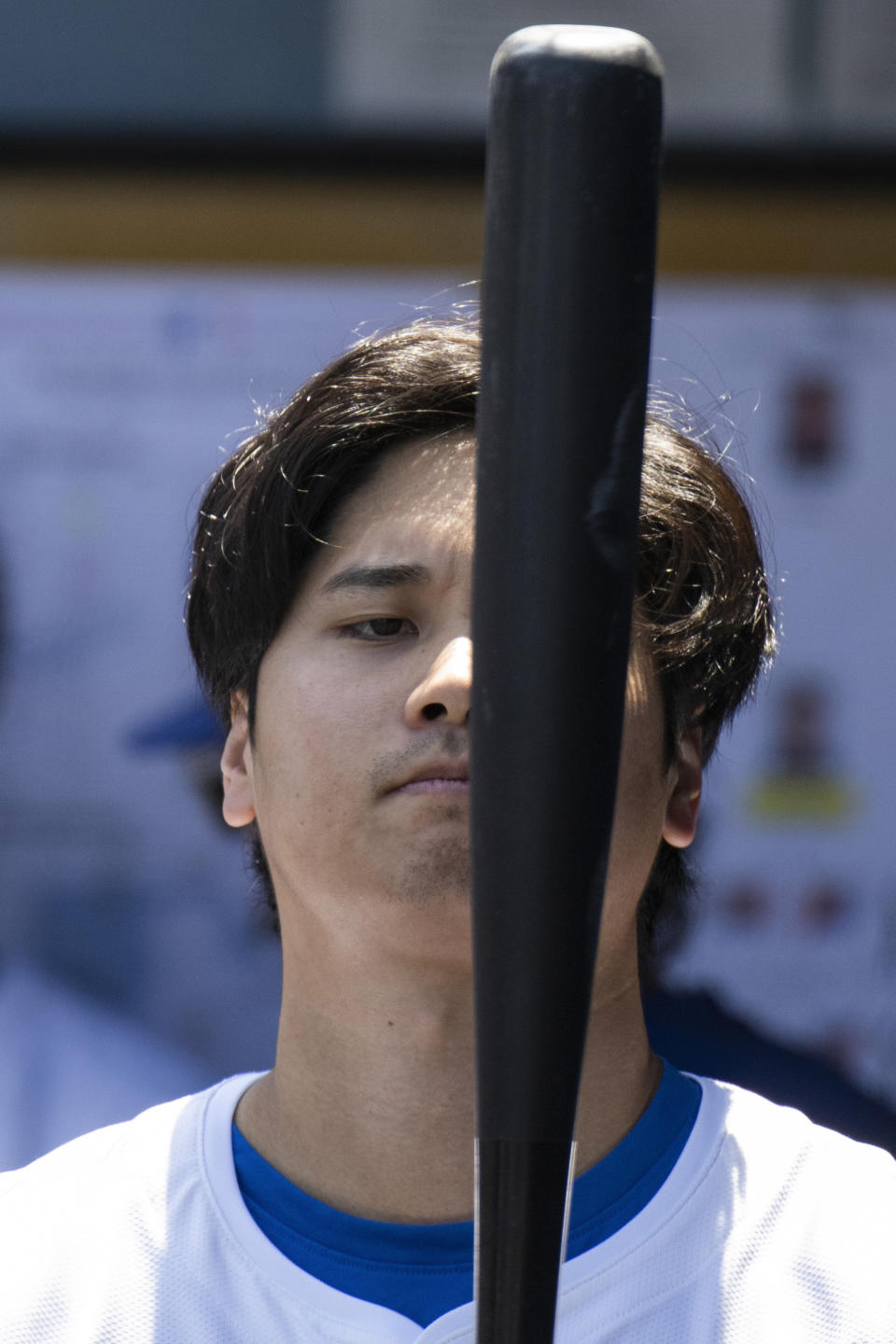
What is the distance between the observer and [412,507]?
1.20 meters

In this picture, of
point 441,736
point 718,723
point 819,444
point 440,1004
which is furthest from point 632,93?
point 819,444

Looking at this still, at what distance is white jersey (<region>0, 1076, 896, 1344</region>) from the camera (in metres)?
1.06

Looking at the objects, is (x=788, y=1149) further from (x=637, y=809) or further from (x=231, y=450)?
(x=231, y=450)

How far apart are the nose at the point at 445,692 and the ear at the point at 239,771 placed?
283 millimetres

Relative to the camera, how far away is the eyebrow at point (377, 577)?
114cm

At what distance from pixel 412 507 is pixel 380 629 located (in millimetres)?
111

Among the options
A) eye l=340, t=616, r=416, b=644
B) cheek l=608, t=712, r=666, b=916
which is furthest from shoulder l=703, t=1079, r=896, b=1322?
eye l=340, t=616, r=416, b=644

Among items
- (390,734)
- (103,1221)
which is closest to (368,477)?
(390,734)

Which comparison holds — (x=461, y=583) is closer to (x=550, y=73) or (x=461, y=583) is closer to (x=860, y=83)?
(x=550, y=73)

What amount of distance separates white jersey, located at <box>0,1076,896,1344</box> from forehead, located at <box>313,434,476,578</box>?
49cm

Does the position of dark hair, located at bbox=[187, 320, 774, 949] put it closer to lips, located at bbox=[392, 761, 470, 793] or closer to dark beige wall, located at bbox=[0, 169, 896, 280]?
lips, located at bbox=[392, 761, 470, 793]

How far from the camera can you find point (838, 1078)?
2201 millimetres

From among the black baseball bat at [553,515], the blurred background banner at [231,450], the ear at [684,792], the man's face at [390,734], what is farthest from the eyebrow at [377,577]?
the blurred background banner at [231,450]

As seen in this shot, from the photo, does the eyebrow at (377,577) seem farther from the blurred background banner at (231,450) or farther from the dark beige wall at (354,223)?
the dark beige wall at (354,223)
